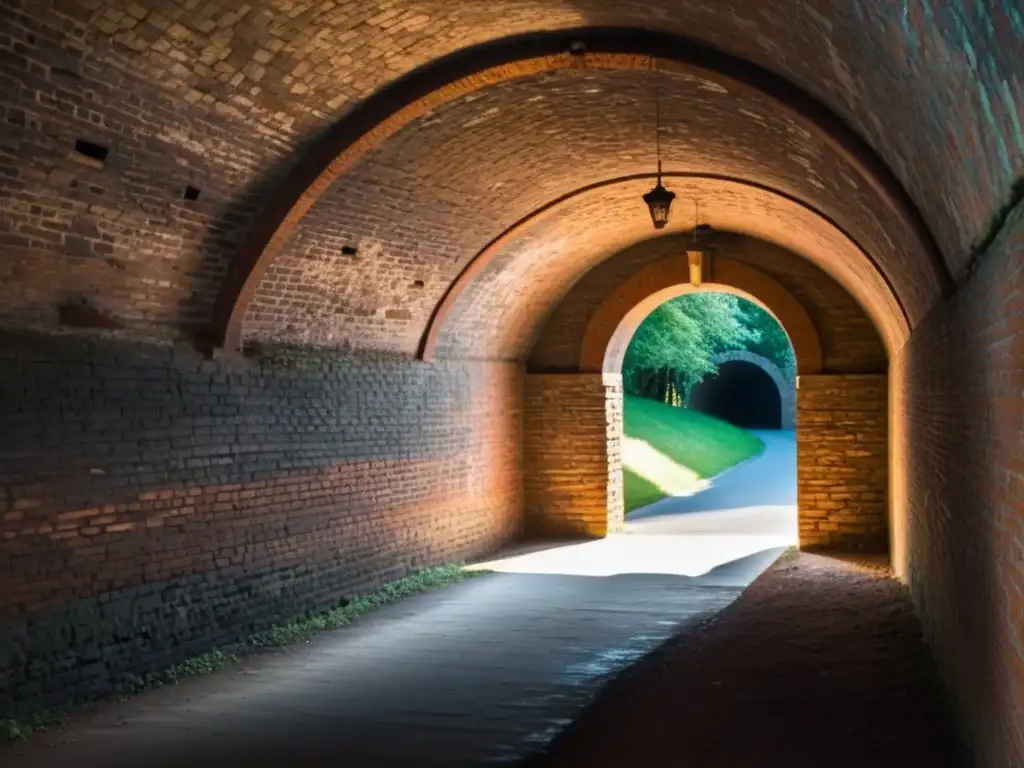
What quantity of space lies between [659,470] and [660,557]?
1019 centimetres

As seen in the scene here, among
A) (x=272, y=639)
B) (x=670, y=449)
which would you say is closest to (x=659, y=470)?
(x=670, y=449)

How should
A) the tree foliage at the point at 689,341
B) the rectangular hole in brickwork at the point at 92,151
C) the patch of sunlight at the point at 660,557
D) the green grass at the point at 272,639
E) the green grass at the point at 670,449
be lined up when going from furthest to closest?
the tree foliage at the point at 689,341, the green grass at the point at 670,449, the patch of sunlight at the point at 660,557, the green grass at the point at 272,639, the rectangular hole in brickwork at the point at 92,151

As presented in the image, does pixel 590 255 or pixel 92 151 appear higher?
pixel 590 255

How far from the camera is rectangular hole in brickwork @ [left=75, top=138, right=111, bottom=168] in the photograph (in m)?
6.56

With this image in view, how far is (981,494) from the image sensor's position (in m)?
4.56

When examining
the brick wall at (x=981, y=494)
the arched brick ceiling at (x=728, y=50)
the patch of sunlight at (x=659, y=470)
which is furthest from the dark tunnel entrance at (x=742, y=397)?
the arched brick ceiling at (x=728, y=50)

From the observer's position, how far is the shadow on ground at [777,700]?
570cm

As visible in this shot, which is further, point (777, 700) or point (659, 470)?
point (659, 470)

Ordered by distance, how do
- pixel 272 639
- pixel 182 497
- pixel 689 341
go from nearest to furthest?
pixel 182 497 → pixel 272 639 → pixel 689 341

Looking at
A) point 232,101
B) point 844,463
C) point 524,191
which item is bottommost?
point 844,463

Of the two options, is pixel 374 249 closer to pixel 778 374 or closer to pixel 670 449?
pixel 670 449

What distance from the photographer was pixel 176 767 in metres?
5.96

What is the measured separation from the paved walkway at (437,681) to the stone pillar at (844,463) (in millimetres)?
1205

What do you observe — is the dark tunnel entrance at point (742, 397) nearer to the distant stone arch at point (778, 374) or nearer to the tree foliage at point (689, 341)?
the tree foliage at point (689, 341)
